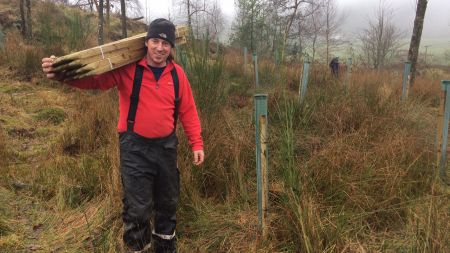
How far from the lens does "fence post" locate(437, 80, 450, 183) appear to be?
339cm

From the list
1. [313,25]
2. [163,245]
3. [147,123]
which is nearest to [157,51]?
[147,123]

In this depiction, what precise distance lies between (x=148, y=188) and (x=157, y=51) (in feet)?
3.04

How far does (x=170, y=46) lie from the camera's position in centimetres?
232

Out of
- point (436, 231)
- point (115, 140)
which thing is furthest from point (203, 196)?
point (436, 231)

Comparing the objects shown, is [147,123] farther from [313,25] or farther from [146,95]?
[313,25]

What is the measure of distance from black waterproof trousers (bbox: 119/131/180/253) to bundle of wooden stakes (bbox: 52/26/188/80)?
1.51ft

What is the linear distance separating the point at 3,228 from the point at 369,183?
298 centimetres

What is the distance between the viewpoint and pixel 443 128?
3412 millimetres

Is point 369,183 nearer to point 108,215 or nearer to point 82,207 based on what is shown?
point 108,215

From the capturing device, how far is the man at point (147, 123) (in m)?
2.22

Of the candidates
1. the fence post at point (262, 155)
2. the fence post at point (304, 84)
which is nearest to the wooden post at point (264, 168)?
the fence post at point (262, 155)

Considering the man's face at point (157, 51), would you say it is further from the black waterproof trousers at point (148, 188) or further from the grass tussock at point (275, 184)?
the grass tussock at point (275, 184)

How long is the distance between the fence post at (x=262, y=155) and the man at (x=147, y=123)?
587 millimetres

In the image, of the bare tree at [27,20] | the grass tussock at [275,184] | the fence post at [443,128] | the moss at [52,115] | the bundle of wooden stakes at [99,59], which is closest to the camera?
the bundle of wooden stakes at [99,59]
